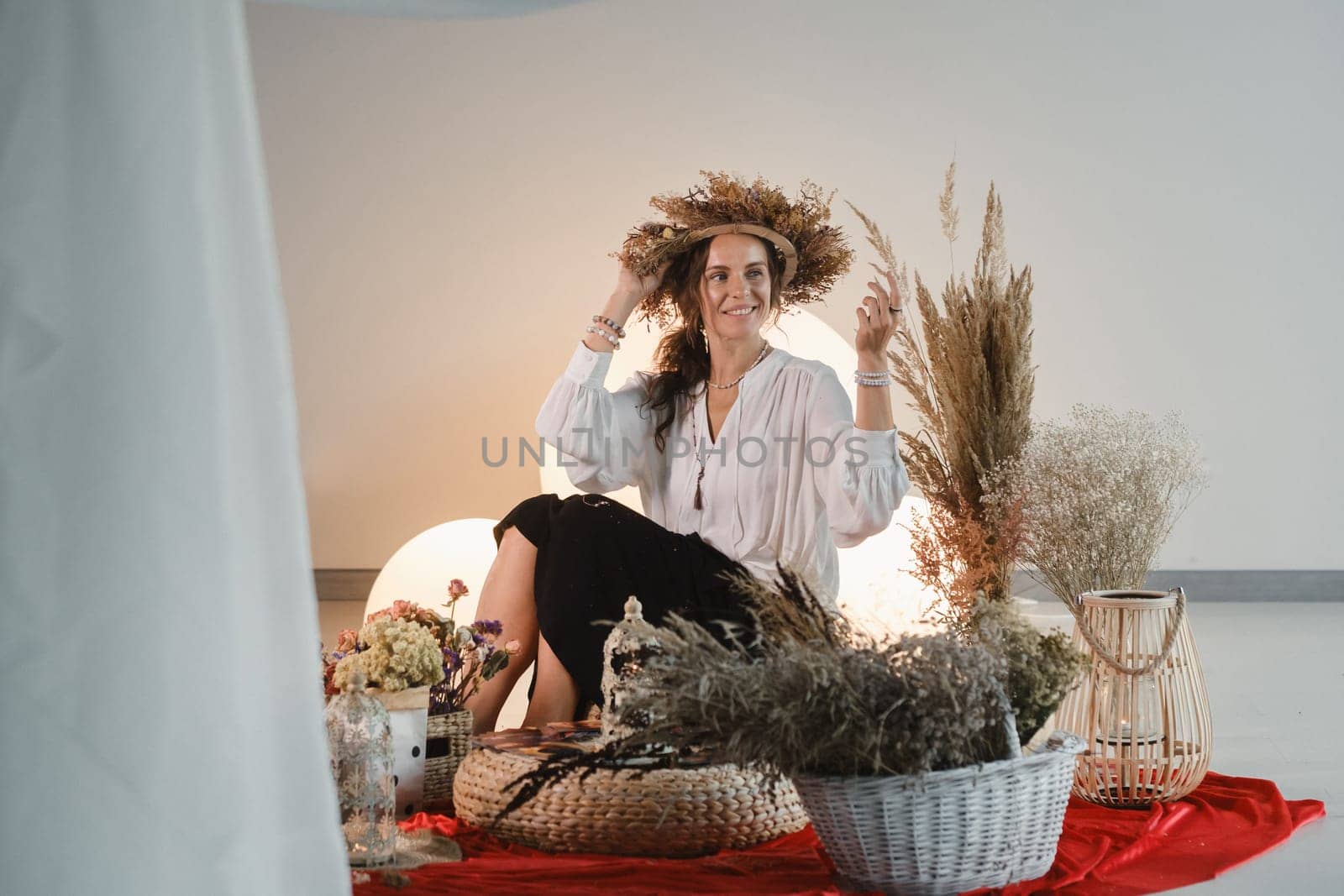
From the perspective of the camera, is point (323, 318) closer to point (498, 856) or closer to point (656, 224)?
point (656, 224)

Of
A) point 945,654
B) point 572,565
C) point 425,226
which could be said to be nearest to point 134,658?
point 945,654

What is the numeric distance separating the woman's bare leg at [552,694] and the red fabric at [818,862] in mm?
389

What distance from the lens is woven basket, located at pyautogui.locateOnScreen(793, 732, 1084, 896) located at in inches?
66.8

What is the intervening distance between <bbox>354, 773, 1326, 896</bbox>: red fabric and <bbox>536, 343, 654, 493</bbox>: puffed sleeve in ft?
2.89

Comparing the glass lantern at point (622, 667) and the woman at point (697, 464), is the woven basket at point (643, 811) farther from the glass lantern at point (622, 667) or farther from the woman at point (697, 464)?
the woman at point (697, 464)

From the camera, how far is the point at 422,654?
2230mm

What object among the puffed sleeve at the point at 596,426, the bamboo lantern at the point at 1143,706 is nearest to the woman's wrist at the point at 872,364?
the puffed sleeve at the point at 596,426

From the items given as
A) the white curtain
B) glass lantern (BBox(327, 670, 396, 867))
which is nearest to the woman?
glass lantern (BBox(327, 670, 396, 867))

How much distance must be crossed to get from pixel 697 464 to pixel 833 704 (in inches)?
50.0

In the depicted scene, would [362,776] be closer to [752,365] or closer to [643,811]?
[643,811]

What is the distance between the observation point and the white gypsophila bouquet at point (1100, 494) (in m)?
2.38

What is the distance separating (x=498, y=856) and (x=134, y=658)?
4.77ft

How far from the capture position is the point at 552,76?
5406 millimetres

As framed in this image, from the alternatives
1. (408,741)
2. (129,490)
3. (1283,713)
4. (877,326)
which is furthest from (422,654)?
(1283,713)
